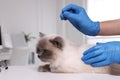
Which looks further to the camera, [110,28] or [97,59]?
[110,28]

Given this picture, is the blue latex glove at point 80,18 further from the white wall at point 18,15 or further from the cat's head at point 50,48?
the white wall at point 18,15

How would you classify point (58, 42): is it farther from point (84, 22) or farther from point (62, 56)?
point (84, 22)

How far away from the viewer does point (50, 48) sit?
1327 mm

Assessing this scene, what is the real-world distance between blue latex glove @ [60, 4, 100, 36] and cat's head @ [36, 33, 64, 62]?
0.13m

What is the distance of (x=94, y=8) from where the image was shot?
13.3ft

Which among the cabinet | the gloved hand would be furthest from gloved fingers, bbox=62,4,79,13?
the cabinet

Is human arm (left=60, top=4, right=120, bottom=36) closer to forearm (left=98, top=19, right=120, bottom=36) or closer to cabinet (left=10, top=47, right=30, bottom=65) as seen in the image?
forearm (left=98, top=19, right=120, bottom=36)

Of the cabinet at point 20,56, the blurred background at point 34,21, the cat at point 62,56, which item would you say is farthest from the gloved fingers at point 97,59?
the cabinet at point 20,56

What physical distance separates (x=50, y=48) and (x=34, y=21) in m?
3.31

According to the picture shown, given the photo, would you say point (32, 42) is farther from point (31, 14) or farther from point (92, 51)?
point (92, 51)

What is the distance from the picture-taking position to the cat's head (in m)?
1.31

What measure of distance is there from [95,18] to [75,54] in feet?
9.12

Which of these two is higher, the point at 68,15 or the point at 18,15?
the point at 68,15

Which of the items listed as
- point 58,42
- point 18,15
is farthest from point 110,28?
point 18,15
